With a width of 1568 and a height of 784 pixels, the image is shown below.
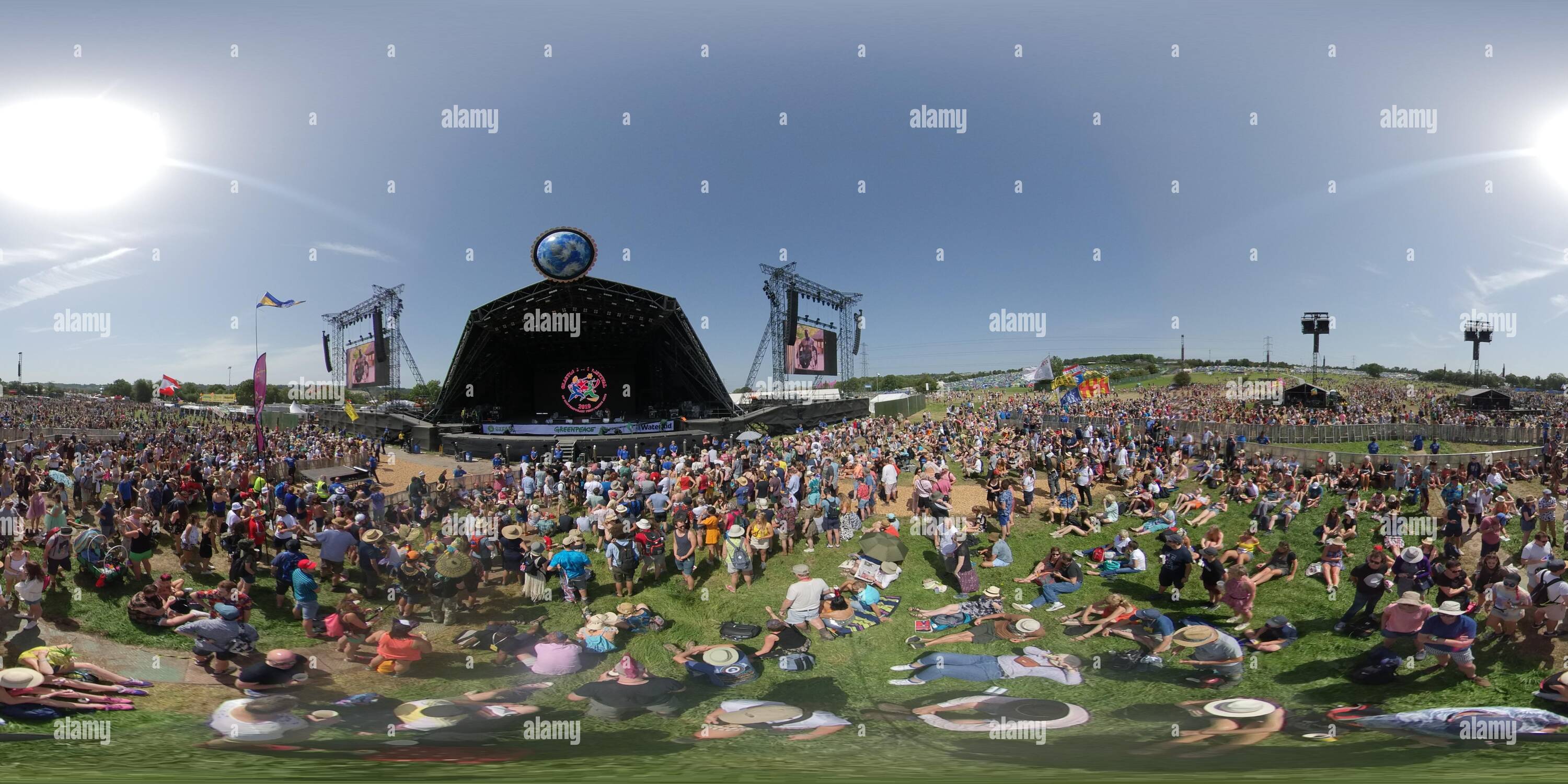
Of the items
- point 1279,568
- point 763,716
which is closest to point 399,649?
point 763,716

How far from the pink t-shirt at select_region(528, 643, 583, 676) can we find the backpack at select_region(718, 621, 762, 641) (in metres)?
1.86

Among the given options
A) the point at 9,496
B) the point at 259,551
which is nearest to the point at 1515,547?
the point at 259,551

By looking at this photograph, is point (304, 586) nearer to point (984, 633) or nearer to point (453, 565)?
point (453, 565)

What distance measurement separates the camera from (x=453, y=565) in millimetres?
8203

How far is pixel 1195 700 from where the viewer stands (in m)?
6.30

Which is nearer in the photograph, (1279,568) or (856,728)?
(856,728)

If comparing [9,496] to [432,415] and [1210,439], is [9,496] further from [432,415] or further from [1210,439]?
[1210,439]

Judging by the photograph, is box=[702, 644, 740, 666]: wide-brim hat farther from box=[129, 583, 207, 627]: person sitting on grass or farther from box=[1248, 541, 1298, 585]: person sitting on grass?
box=[1248, 541, 1298, 585]: person sitting on grass

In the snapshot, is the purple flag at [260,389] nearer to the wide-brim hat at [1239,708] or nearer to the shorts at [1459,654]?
the wide-brim hat at [1239,708]

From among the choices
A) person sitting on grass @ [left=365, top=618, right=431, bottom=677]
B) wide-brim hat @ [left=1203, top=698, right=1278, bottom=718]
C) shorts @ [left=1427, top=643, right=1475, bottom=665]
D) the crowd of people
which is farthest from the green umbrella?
person sitting on grass @ [left=365, top=618, right=431, bottom=677]

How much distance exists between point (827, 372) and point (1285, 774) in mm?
36065

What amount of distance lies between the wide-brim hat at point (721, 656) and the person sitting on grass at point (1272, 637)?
21.5 feet

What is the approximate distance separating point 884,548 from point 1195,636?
4.26 metres

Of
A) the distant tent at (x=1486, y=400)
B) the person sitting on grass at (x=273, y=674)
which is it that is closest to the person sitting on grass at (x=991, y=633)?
the person sitting on grass at (x=273, y=674)
